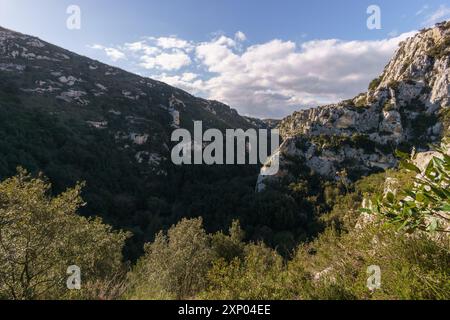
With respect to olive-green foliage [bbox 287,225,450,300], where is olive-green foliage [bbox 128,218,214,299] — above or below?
below

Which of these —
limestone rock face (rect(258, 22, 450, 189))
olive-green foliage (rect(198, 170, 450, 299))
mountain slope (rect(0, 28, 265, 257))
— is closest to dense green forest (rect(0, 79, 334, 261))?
mountain slope (rect(0, 28, 265, 257))

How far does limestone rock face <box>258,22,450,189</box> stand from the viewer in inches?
3499

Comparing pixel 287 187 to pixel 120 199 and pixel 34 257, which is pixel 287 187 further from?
pixel 34 257

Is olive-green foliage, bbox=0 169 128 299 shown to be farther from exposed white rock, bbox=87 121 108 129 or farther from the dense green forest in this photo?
exposed white rock, bbox=87 121 108 129

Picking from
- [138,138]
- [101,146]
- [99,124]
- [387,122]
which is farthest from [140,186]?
[387,122]

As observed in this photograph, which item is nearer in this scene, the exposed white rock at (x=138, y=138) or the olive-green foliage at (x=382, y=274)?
the olive-green foliage at (x=382, y=274)

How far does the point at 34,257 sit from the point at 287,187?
93.5m

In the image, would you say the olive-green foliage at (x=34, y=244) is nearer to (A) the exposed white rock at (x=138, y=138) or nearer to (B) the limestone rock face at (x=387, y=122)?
(B) the limestone rock face at (x=387, y=122)

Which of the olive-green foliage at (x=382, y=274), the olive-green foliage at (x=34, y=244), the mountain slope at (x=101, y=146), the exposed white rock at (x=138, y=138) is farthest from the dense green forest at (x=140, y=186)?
the olive-green foliage at (x=382, y=274)

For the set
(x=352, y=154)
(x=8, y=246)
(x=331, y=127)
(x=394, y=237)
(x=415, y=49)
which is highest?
(x=415, y=49)

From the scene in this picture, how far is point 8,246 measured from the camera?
10.6m

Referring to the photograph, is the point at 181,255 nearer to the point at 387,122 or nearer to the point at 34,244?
the point at 34,244

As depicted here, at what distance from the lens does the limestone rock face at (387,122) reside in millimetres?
88875

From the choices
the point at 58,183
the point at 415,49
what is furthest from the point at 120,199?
the point at 415,49
